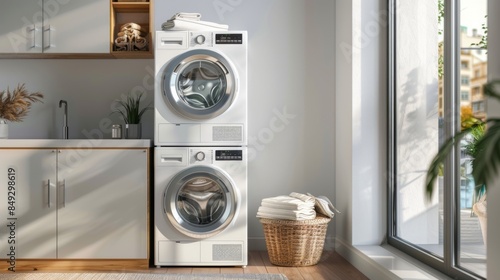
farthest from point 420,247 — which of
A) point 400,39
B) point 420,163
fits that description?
point 400,39

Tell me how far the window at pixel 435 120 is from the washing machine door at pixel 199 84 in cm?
108

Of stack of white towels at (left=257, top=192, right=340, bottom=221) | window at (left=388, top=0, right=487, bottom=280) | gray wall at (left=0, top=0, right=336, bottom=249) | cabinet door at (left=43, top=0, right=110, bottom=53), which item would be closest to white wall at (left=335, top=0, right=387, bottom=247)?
window at (left=388, top=0, right=487, bottom=280)

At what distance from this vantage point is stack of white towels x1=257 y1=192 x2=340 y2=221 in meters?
4.08

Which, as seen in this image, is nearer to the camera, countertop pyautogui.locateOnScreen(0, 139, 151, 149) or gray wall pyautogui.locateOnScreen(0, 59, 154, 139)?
countertop pyautogui.locateOnScreen(0, 139, 151, 149)

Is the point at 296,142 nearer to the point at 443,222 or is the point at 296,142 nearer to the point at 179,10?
the point at 179,10

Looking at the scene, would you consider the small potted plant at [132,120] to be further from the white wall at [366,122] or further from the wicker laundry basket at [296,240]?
the white wall at [366,122]

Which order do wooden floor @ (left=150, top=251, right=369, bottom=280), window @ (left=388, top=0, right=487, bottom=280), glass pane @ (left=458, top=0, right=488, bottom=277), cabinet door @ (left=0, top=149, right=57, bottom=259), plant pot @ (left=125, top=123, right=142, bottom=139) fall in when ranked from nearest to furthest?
glass pane @ (left=458, top=0, right=488, bottom=277) < window @ (left=388, top=0, right=487, bottom=280) < wooden floor @ (left=150, top=251, right=369, bottom=280) < cabinet door @ (left=0, top=149, right=57, bottom=259) < plant pot @ (left=125, top=123, right=142, bottom=139)

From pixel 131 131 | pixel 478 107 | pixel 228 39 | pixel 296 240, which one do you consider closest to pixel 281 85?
pixel 228 39

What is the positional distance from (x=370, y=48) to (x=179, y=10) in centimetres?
141

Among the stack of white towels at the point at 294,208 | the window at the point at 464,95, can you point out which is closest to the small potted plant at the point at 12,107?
the stack of white towels at the point at 294,208

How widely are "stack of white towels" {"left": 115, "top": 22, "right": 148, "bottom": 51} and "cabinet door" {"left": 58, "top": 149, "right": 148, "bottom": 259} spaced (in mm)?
772

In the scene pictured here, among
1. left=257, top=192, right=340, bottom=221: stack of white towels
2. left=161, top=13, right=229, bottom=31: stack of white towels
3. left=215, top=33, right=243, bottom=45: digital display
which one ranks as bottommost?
left=257, top=192, right=340, bottom=221: stack of white towels

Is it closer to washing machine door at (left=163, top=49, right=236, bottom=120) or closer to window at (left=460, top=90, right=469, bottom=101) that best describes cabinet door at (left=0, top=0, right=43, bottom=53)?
washing machine door at (left=163, top=49, right=236, bottom=120)

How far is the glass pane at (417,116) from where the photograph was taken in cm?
340
